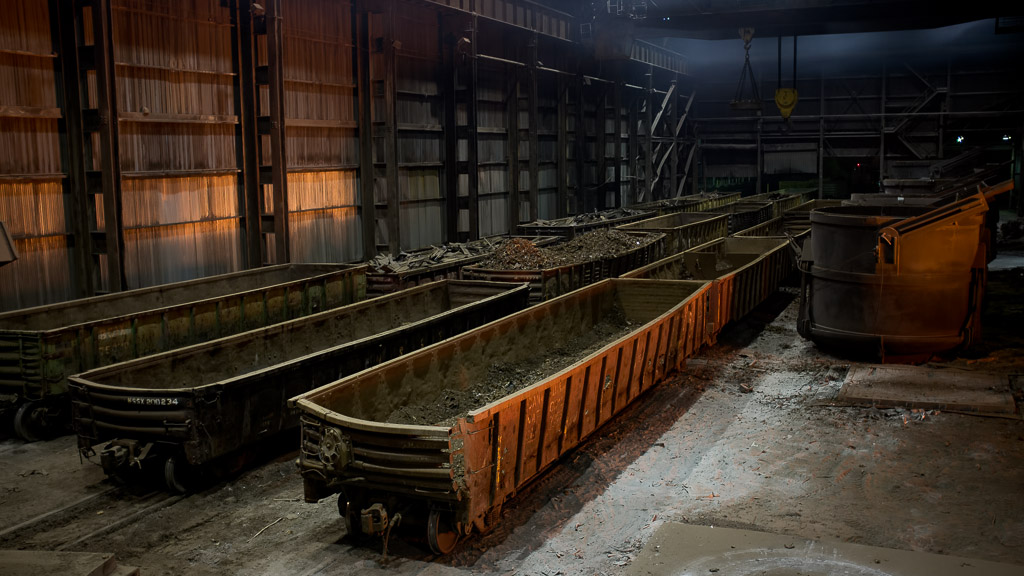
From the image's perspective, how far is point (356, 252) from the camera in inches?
744

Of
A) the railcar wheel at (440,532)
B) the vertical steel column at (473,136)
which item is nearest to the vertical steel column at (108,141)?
the railcar wheel at (440,532)

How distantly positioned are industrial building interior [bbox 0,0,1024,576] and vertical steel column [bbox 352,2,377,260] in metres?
0.06

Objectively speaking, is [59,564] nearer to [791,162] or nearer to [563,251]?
[563,251]

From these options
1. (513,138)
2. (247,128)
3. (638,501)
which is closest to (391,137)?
(247,128)

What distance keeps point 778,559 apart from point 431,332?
599 centimetres

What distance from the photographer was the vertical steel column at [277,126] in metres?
15.1

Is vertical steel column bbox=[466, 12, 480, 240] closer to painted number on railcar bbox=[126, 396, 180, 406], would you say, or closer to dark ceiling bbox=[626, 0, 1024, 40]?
dark ceiling bbox=[626, 0, 1024, 40]

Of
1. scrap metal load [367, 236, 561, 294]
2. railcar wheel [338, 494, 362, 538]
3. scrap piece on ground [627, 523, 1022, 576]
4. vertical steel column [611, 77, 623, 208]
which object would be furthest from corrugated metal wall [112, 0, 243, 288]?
vertical steel column [611, 77, 623, 208]

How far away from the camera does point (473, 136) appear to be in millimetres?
21125

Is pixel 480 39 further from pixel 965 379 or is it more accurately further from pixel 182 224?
pixel 965 379

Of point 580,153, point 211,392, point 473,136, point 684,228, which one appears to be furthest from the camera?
point 580,153

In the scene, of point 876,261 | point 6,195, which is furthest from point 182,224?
point 876,261

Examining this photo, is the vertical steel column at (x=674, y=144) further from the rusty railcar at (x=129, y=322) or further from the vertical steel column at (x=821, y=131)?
the rusty railcar at (x=129, y=322)

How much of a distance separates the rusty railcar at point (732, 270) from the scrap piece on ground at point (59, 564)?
9.04 meters
